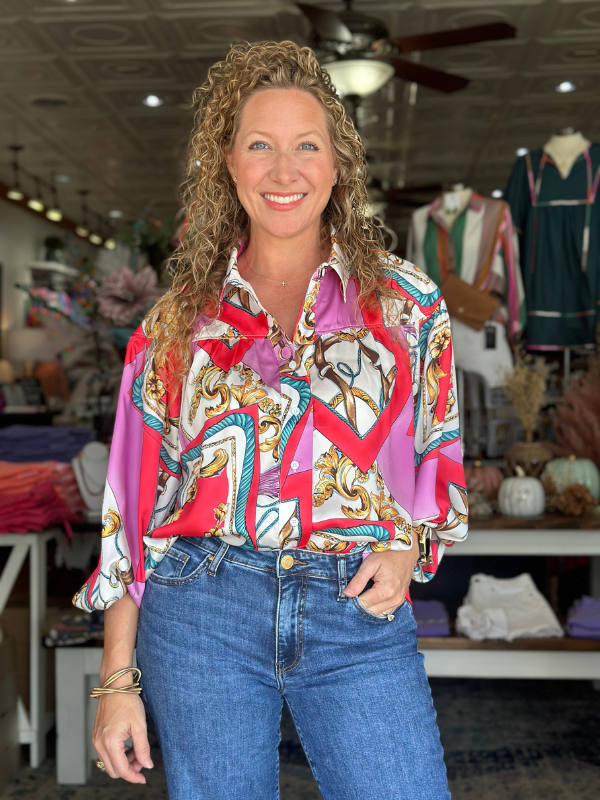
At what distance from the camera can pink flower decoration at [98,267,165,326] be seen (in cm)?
321

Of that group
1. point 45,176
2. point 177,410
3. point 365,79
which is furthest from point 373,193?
point 177,410

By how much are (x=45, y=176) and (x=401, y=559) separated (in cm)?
1010

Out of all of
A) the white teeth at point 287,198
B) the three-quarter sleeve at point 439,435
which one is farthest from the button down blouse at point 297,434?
the white teeth at point 287,198

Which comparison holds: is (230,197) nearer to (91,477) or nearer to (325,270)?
(325,270)

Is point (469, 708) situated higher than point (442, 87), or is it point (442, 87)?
point (442, 87)

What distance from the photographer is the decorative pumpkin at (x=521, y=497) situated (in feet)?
9.80

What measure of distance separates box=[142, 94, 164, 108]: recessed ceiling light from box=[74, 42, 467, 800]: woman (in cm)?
624

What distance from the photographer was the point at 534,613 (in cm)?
293

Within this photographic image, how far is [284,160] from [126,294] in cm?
193

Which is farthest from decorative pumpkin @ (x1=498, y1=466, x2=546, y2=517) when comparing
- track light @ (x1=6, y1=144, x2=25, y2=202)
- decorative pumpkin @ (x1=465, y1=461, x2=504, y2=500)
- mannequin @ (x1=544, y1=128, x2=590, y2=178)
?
track light @ (x1=6, y1=144, x2=25, y2=202)

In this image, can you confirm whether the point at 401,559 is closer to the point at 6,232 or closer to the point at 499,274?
the point at 499,274

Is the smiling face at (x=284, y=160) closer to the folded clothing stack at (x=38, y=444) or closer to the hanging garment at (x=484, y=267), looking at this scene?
the folded clothing stack at (x=38, y=444)

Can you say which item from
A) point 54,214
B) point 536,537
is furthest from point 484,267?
point 54,214

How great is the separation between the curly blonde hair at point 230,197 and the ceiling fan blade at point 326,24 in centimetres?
302
